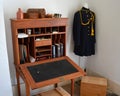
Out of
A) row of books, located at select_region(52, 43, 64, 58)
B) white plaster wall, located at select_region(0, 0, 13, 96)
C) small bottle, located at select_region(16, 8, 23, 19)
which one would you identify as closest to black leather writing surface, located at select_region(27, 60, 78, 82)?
row of books, located at select_region(52, 43, 64, 58)

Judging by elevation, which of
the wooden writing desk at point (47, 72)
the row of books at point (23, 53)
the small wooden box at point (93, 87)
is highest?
the row of books at point (23, 53)

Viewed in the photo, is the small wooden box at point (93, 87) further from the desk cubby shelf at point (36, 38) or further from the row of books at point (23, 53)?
the row of books at point (23, 53)

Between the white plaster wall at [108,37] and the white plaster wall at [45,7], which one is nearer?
the white plaster wall at [45,7]

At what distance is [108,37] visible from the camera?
8.24 feet

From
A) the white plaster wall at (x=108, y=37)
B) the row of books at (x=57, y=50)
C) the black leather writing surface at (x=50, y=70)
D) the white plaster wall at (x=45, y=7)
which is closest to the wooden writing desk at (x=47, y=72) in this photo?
the black leather writing surface at (x=50, y=70)

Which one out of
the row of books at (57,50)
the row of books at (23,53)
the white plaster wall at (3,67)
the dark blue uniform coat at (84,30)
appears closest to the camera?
the white plaster wall at (3,67)

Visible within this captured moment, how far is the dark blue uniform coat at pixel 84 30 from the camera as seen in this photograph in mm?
2588

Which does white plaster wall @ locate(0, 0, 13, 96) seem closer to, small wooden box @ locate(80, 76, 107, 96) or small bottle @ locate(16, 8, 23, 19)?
small bottle @ locate(16, 8, 23, 19)

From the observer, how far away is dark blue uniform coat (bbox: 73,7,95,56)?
2.59 metres

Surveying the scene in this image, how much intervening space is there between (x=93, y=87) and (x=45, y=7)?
4.93ft

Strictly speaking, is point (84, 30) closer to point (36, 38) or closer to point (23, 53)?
point (36, 38)

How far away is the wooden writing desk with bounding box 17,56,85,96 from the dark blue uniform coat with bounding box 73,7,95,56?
1.87ft

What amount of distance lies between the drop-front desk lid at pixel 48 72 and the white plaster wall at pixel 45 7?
51 cm

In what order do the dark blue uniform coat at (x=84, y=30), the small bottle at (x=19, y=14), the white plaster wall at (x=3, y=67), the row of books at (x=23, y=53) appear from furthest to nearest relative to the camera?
the dark blue uniform coat at (x=84, y=30) → the row of books at (x=23, y=53) → the small bottle at (x=19, y=14) → the white plaster wall at (x=3, y=67)
